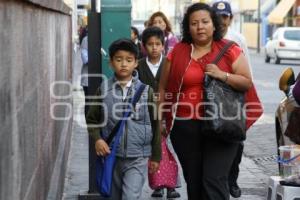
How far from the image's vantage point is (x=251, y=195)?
808 cm

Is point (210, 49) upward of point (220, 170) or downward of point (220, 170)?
upward

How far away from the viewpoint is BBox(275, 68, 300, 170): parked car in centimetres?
664

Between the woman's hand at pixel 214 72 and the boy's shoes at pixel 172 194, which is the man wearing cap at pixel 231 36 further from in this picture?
the woman's hand at pixel 214 72

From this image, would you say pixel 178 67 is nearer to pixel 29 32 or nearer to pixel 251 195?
pixel 29 32

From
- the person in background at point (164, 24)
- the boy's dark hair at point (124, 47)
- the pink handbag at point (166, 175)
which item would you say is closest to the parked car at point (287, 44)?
the person in background at point (164, 24)

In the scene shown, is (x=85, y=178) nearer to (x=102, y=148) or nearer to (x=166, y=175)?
(x=166, y=175)

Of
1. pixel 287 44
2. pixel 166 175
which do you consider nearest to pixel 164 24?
pixel 166 175

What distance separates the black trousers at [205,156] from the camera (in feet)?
18.9

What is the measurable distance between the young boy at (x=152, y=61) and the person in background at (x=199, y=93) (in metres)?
2.12

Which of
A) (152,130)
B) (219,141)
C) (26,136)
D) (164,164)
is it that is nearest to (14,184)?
(26,136)

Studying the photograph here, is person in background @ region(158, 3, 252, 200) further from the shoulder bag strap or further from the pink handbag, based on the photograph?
the pink handbag

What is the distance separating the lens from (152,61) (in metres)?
8.25

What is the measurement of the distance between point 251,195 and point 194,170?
7.59 ft

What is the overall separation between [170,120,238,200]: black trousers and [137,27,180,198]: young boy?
215cm
